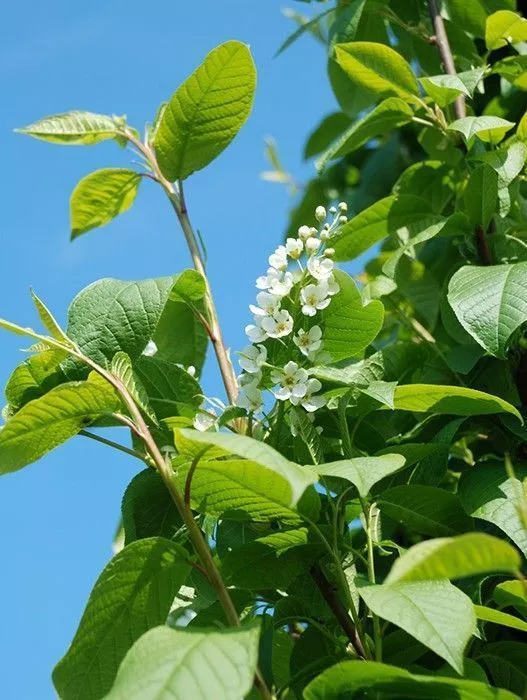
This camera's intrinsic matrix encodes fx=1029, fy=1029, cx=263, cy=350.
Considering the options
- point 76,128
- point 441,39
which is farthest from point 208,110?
point 441,39

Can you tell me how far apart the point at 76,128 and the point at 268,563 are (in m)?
0.78

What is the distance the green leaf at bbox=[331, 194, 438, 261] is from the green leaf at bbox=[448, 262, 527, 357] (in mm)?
266

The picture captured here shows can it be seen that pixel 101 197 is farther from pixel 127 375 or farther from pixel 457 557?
pixel 457 557

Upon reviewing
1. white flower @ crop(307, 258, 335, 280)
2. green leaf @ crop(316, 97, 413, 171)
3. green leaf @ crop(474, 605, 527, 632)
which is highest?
green leaf @ crop(316, 97, 413, 171)

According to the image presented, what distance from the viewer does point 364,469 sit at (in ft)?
3.42

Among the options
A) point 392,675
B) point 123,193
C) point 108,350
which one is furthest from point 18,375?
point 392,675

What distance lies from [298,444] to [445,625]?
358 mm

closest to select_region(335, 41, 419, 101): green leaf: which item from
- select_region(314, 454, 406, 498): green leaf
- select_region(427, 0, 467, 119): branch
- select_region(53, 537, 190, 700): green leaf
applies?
select_region(427, 0, 467, 119): branch

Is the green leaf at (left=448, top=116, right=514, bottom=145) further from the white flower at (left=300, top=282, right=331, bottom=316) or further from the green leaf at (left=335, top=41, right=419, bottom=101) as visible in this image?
the white flower at (left=300, top=282, right=331, bottom=316)

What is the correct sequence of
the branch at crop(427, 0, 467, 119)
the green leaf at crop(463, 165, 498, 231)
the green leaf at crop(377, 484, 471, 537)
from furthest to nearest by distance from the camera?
the branch at crop(427, 0, 467, 119)
the green leaf at crop(463, 165, 498, 231)
the green leaf at crop(377, 484, 471, 537)

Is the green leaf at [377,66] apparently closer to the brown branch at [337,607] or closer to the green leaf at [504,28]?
the green leaf at [504,28]

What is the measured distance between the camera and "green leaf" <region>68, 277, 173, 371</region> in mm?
1233

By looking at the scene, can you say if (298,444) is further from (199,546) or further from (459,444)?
(459,444)

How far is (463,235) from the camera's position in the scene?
1.66m
